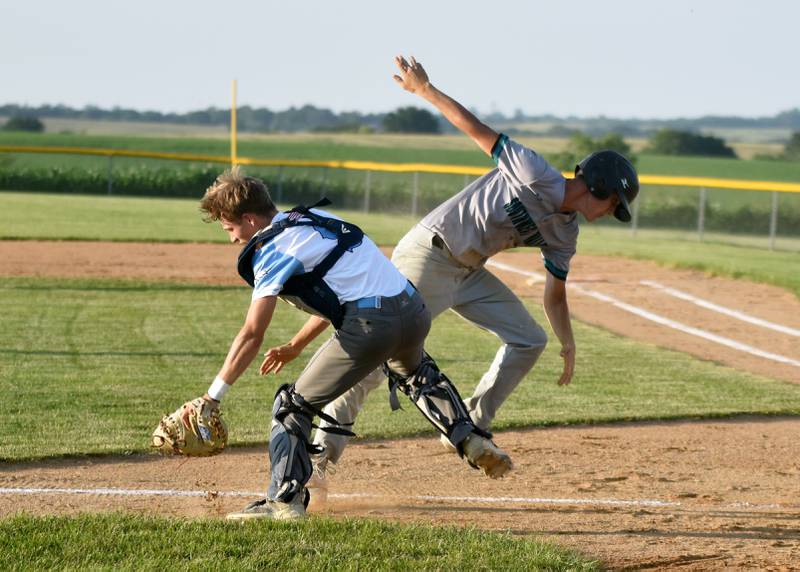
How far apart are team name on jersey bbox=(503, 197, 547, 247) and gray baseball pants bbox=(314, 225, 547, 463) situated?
417mm

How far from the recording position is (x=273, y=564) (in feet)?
16.8

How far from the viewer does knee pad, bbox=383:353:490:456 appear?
244 inches

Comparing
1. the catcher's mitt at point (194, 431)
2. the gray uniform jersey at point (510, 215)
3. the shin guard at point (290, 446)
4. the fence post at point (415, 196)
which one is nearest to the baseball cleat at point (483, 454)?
the shin guard at point (290, 446)

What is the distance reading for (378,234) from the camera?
25.1 m

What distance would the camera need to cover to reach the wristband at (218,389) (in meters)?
5.59

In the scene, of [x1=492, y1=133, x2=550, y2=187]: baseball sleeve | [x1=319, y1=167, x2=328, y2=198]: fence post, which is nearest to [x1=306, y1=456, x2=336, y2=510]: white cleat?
[x1=492, y1=133, x2=550, y2=187]: baseball sleeve

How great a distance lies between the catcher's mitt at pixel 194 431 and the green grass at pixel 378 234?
12.6m

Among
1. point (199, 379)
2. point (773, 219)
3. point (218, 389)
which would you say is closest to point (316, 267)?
point (218, 389)

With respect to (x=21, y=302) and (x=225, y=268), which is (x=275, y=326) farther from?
(x=225, y=268)

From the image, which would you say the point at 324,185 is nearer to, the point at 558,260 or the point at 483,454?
the point at 558,260

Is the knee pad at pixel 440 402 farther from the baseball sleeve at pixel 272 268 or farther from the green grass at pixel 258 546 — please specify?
the baseball sleeve at pixel 272 268

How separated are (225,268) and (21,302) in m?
4.46

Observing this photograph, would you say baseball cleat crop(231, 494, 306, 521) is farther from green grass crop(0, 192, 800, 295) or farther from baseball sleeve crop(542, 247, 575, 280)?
green grass crop(0, 192, 800, 295)

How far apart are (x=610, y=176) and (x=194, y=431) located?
8.09 feet
